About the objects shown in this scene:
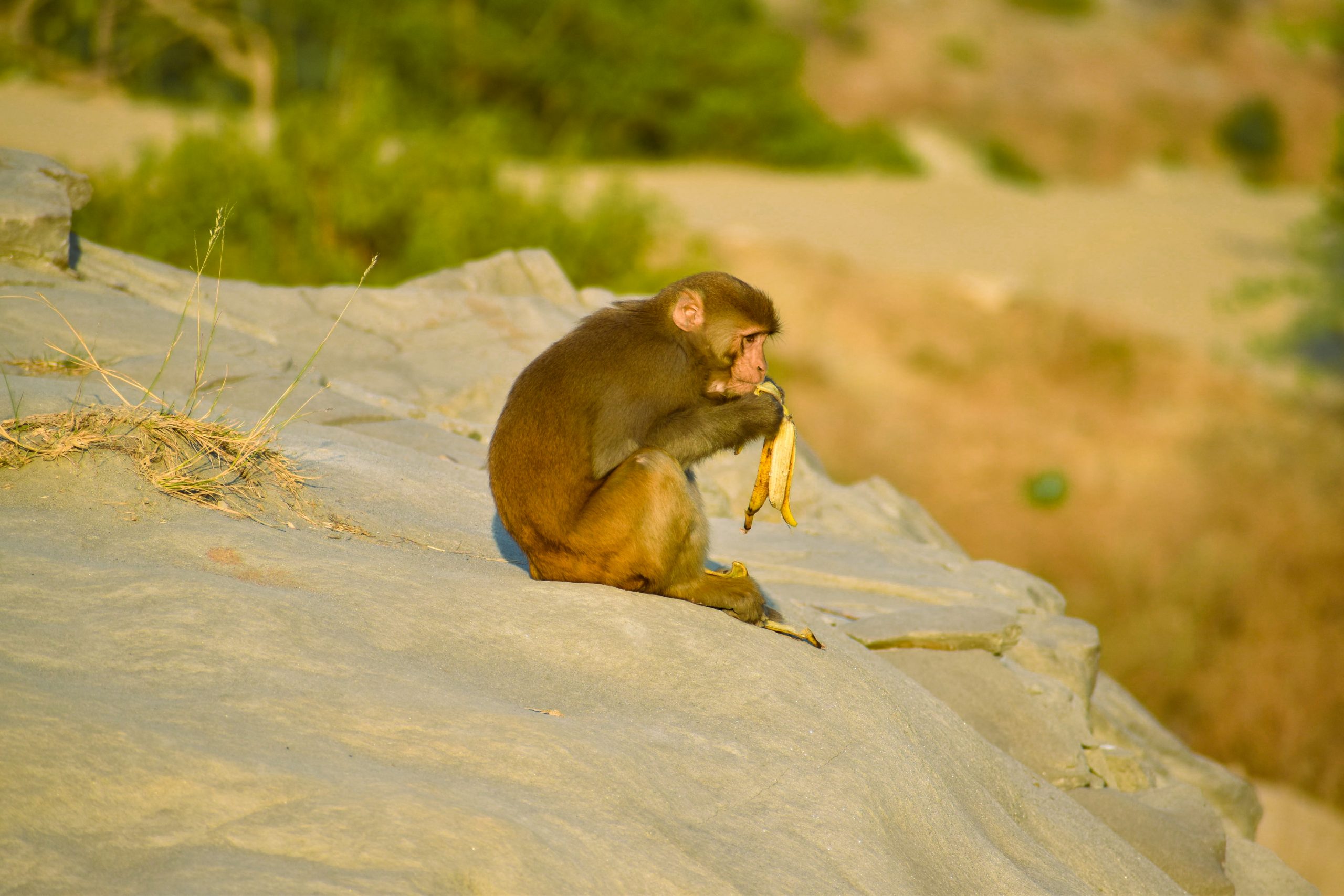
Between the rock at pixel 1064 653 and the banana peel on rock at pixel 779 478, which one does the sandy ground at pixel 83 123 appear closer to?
the rock at pixel 1064 653

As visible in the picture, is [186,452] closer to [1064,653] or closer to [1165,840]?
[1165,840]

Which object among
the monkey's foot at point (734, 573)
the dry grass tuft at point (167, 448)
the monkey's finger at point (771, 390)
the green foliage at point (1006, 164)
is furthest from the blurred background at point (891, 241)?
the dry grass tuft at point (167, 448)

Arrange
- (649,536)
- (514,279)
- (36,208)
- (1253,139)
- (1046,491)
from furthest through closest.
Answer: (1253,139) < (1046,491) < (514,279) < (36,208) < (649,536)

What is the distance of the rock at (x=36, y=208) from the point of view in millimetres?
7133

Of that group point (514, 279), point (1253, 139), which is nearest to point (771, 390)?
point (514, 279)

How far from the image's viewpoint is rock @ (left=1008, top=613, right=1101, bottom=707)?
270 inches

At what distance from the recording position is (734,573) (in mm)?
4855

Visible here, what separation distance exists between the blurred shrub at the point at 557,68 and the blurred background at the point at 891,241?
0.28 ft

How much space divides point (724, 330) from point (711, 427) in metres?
0.40

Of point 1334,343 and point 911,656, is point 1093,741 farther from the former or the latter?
point 1334,343

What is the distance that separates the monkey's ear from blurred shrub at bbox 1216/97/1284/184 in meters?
41.8

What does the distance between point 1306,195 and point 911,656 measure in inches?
1432

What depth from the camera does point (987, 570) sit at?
7895 mm

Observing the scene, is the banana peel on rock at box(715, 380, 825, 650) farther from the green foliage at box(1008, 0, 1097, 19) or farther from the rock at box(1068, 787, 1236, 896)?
the green foliage at box(1008, 0, 1097, 19)
